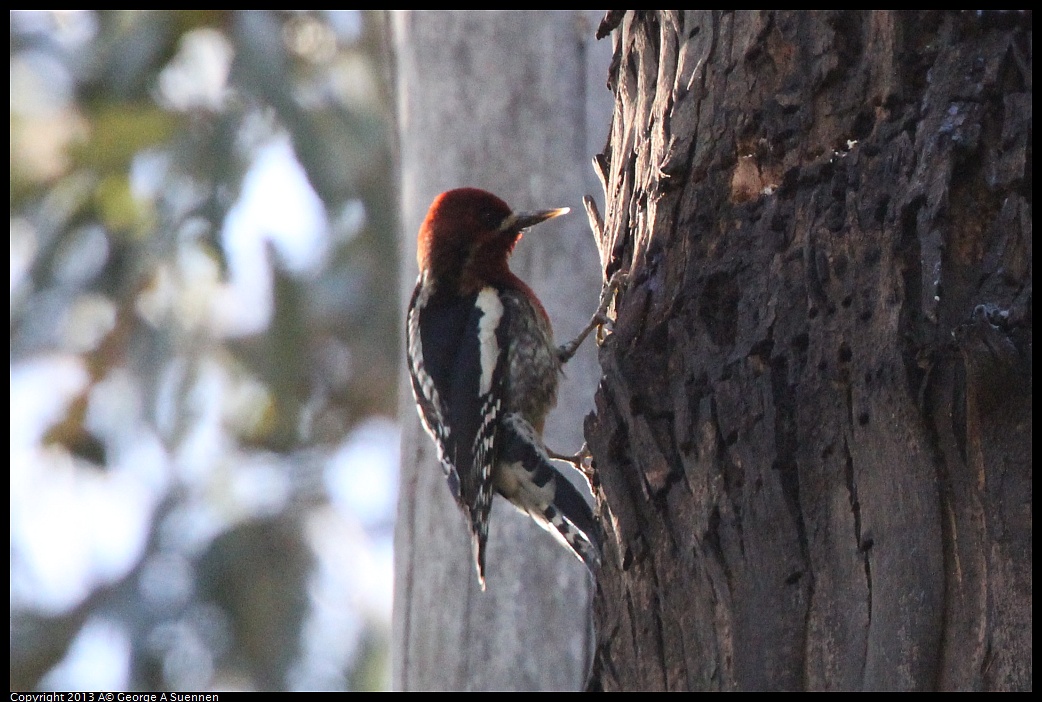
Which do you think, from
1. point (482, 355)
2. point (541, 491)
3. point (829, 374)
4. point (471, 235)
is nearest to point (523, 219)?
point (471, 235)

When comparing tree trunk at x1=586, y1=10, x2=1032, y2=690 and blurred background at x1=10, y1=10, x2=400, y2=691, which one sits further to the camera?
blurred background at x1=10, y1=10, x2=400, y2=691

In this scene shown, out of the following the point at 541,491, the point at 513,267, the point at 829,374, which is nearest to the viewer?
the point at 829,374

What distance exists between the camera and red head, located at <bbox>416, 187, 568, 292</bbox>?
13.1 feet

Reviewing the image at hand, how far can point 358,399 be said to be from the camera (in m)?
8.47

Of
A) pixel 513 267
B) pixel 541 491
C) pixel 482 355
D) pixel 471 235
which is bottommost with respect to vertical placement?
pixel 541 491

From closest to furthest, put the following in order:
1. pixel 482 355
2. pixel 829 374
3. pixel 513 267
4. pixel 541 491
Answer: pixel 829 374 < pixel 541 491 < pixel 482 355 < pixel 513 267

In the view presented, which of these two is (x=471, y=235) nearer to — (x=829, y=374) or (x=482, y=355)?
(x=482, y=355)

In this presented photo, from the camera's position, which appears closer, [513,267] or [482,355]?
[482,355]

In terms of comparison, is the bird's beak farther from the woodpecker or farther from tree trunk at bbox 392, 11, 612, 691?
tree trunk at bbox 392, 11, 612, 691

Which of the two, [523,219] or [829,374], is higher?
[523,219]

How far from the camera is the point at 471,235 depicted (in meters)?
4.01

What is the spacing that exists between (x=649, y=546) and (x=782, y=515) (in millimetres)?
280

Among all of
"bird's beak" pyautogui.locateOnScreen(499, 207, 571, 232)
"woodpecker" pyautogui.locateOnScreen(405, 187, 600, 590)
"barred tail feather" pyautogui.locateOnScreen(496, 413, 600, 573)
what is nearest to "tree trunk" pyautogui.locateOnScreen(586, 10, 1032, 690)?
"barred tail feather" pyautogui.locateOnScreen(496, 413, 600, 573)

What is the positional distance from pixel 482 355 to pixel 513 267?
400 mm
